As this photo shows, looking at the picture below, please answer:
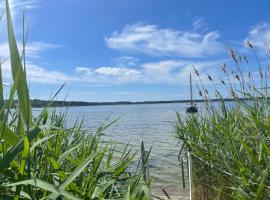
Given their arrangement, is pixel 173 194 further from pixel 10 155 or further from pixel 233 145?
pixel 10 155

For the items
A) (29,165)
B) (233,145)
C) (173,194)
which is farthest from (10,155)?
(173,194)

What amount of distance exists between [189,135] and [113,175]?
2302 mm

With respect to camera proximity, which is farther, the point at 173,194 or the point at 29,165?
the point at 173,194

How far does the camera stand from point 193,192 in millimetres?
4039

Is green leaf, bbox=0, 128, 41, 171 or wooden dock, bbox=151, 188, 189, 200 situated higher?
green leaf, bbox=0, 128, 41, 171

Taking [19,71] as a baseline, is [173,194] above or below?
below

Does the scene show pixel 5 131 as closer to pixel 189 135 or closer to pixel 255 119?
pixel 255 119

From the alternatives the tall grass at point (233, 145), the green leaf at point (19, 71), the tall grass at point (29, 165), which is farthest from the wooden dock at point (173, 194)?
the green leaf at point (19, 71)

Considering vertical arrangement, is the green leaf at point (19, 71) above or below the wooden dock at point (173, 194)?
above

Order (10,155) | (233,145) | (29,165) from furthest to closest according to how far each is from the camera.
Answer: (233,145) < (29,165) < (10,155)

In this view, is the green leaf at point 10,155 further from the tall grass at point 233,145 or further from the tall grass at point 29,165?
the tall grass at point 233,145

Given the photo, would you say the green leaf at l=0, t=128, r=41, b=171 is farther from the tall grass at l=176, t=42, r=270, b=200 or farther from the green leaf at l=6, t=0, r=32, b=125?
the tall grass at l=176, t=42, r=270, b=200

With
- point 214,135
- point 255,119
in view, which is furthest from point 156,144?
point 255,119

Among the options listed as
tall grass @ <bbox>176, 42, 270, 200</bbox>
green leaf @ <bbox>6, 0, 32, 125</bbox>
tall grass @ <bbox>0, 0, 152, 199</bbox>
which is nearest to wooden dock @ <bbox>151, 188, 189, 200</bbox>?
tall grass @ <bbox>176, 42, 270, 200</bbox>
